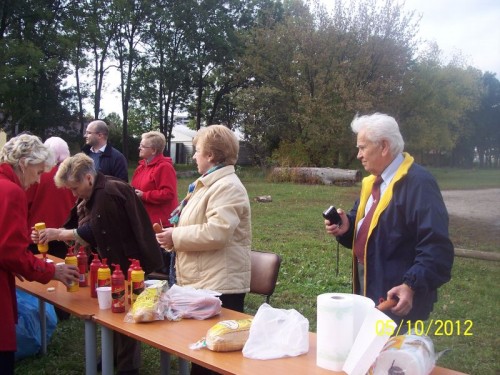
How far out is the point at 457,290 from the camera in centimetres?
578

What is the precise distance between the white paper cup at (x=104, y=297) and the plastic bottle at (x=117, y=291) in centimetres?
6

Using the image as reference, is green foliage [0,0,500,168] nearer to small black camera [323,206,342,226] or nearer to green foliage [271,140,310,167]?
green foliage [271,140,310,167]

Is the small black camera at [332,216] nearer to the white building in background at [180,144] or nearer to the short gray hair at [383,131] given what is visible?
the short gray hair at [383,131]

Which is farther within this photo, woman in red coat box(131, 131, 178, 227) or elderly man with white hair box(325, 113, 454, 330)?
woman in red coat box(131, 131, 178, 227)

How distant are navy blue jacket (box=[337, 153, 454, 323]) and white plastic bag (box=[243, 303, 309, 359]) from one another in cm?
53

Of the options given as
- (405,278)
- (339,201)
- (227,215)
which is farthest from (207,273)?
(339,201)

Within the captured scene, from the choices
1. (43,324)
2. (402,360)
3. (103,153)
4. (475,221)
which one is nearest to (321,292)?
(103,153)

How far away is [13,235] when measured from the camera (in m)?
2.26

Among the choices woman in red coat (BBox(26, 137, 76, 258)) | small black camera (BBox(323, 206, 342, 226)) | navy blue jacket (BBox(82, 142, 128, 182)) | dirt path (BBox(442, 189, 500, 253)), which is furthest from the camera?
dirt path (BBox(442, 189, 500, 253))

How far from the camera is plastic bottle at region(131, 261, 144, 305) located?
261cm

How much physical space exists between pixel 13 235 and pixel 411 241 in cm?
185

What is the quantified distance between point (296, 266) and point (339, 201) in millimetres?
7058

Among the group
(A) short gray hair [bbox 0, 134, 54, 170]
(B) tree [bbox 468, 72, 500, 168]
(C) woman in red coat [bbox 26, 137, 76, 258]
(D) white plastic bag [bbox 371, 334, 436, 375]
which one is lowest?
(D) white plastic bag [bbox 371, 334, 436, 375]

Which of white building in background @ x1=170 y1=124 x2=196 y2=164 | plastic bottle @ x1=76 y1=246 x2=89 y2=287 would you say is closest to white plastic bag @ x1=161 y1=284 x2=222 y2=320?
plastic bottle @ x1=76 y1=246 x2=89 y2=287
